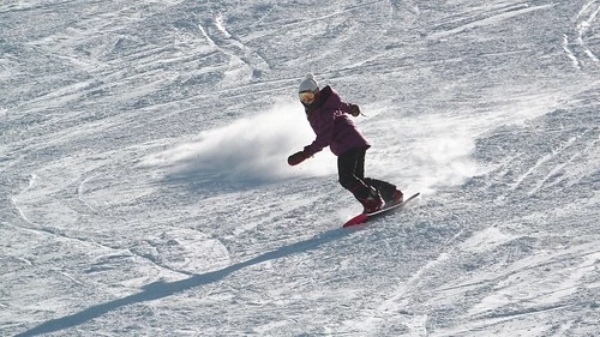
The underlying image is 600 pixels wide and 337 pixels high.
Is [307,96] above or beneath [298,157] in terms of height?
above

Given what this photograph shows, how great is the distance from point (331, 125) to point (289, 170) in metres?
2.27

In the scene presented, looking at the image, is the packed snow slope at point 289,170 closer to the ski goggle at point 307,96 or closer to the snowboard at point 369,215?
the snowboard at point 369,215

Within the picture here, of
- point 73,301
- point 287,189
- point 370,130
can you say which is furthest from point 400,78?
point 73,301

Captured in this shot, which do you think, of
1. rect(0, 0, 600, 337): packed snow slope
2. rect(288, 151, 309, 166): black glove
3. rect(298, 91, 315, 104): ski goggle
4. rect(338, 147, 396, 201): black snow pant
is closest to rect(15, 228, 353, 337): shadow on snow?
rect(0, 0, 600, 337): packed snow slope

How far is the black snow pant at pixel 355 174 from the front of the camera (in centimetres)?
975

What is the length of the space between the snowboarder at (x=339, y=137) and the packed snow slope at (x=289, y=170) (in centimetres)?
33

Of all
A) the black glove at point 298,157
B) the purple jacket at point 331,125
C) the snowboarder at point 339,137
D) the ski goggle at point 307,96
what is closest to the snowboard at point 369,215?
the snowboarder at point 339,137

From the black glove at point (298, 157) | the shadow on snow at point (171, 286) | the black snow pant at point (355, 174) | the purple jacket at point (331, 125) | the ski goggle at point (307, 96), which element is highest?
the ski goggle at point (307, 96)

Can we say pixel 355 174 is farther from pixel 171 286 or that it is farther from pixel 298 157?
pixel 171 286

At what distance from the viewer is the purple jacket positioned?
31.4 feet

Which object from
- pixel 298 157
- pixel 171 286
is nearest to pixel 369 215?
pixel 298 157

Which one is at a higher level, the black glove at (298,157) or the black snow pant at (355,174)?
the black glove at (298,157)

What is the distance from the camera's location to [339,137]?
9.68 meters

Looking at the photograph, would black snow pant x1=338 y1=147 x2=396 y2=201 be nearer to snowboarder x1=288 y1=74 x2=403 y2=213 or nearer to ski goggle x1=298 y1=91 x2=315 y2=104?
snowboarder x1=288 y1=74 x2=403 y2=213
